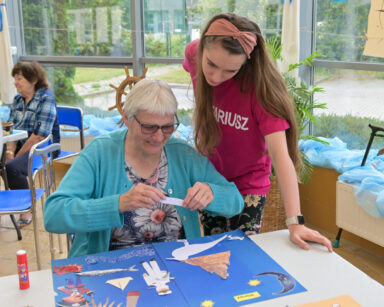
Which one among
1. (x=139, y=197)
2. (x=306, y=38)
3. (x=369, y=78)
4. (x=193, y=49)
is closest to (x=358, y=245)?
(x=369, y=78)

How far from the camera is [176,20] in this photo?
4566 mm

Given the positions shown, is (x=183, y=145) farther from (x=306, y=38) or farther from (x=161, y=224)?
(x=306, y=38)

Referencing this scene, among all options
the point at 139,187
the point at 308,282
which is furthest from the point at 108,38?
the point at 308,282

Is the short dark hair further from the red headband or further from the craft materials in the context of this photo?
the craft materials

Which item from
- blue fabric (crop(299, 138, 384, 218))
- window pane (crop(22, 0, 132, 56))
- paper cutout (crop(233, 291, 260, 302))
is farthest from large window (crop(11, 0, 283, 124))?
paper cutout (crop(233, 291, 260, 302))

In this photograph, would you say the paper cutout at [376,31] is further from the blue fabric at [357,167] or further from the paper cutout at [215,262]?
the paper cutout at [215,262]

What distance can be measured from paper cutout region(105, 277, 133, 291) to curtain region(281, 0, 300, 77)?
254 centimetres

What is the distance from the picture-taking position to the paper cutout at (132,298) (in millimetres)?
1096

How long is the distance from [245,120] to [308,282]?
61 centimetres

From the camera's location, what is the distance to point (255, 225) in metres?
1.70

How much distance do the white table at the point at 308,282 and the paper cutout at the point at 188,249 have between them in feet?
0.55

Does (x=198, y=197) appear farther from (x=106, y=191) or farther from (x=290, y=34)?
(x=290, y=34)

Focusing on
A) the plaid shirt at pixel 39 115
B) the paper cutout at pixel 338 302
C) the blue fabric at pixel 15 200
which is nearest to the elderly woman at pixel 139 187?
the paper cutout at pixel 338 302

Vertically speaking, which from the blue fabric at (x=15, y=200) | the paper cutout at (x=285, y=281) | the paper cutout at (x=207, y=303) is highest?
the paper cutout at (x=207, y=303)
